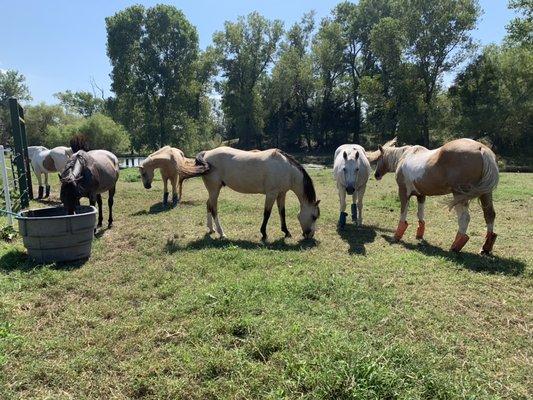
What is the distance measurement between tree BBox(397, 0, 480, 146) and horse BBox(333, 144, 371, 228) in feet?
86.6

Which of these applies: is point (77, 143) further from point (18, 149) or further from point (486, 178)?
point (486, 178)

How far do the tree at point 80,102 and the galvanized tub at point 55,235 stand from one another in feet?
235

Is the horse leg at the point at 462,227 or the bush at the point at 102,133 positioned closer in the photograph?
the horse leg at the point at 462,227

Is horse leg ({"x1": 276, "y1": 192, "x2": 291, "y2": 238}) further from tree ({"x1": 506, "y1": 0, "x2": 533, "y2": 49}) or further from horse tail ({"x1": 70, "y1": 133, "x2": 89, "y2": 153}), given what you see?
tree ({"x1": 506, "y1": 0, "x2": 533, "y2": 49})

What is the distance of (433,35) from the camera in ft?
101

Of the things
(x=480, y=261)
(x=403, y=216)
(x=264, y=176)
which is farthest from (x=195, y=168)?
(x=480, y=261)

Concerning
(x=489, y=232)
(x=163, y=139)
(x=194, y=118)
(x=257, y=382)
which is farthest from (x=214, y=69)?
(x=257, y=382)

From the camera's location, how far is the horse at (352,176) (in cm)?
748

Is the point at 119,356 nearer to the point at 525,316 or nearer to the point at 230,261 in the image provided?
the point at 230,261

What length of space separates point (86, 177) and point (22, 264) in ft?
6.32

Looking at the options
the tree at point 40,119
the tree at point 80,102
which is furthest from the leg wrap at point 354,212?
the tree at point 80,102

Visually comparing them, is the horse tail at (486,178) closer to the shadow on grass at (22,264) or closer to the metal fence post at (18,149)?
the shadow on grass at (22,264)

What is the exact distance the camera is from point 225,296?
4.34 metres

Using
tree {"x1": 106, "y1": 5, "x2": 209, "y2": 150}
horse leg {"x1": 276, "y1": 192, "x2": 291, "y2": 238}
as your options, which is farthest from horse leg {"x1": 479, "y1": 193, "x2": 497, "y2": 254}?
tree {"x1": 106, "y1": 5, "x2": 209, "y2": 150}
